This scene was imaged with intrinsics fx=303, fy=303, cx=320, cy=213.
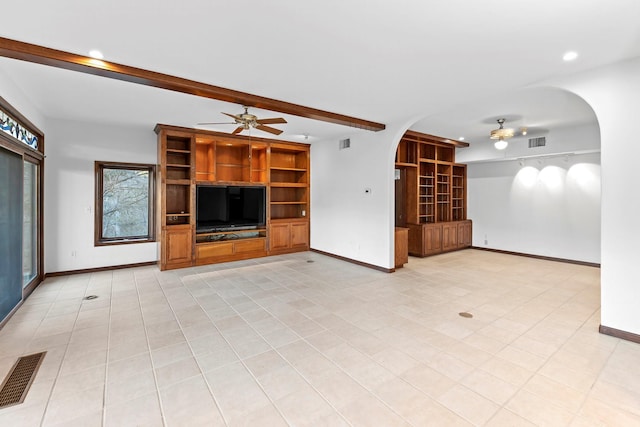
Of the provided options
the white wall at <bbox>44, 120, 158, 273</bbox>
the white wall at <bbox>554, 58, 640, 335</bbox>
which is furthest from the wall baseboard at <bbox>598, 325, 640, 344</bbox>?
the white wall at <bbox>44, 120, 158, 273</bbox>

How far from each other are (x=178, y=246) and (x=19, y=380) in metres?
3.69

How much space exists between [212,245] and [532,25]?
606cm

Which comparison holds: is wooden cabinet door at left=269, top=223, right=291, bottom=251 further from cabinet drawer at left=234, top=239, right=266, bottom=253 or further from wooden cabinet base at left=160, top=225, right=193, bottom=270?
wooden cabinet base at left=160, top=225, right=193, bottom=270

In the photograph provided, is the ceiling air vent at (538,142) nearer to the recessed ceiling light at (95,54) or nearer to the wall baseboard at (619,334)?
the wall baseboard at (619,334)

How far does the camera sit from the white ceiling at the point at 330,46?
2.27 metres

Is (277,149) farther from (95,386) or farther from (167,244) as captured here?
(95,386)

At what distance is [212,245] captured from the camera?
21.1ft

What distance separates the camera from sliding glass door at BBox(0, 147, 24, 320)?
11.2 ft

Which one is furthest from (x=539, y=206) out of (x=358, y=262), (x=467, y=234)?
(x=358, y=262)

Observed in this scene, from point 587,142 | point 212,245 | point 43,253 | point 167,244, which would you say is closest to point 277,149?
point 212,245

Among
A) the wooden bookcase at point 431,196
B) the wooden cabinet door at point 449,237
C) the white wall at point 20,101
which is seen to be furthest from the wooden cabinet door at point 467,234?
the white wall at point 20,101

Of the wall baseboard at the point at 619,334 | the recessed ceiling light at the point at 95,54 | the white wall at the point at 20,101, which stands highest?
the recessed ceiling light at the point at 95,54

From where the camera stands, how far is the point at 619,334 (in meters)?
3.08

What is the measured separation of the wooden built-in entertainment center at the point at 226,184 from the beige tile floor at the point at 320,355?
1.35 meters
